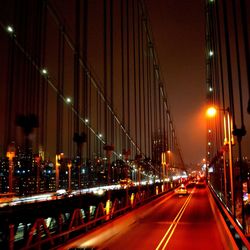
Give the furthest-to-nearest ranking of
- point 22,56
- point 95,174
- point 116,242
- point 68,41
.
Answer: point 95,174 < point 68,41 < point 22,56 < point 116,242

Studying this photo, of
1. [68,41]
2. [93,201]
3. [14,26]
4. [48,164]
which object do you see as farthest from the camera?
[48,164]

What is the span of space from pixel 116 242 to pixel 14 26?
12.5 m

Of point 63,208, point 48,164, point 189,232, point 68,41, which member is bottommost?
point 189,232

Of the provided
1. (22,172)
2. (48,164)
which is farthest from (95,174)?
(22,172)

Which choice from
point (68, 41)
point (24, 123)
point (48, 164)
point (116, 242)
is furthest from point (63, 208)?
point (48, 164)

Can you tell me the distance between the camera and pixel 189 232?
16484 mm

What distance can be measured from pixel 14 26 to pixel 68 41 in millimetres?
12039

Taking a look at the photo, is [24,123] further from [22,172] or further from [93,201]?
[22,172]

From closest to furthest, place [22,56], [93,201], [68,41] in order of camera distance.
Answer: [93,201], [22,56], [68,41]

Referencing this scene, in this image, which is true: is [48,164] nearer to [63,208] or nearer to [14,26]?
[14,26]

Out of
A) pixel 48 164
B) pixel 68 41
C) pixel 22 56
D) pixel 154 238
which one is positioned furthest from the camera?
pixel 48 164

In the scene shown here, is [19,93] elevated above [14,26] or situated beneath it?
situated beneath

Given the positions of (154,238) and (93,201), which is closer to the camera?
(154,238)

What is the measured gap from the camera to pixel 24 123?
878 inches
